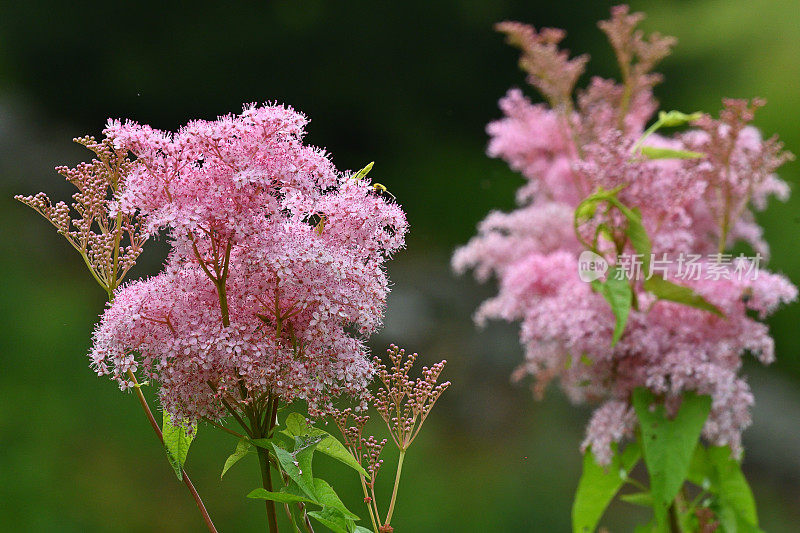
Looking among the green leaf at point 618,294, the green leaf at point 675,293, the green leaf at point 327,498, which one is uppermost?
the green leaf at point 675,293

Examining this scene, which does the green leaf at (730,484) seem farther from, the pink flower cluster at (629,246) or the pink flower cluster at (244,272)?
the pink flower cluster at (244,272)

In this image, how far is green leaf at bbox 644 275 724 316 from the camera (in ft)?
2.78

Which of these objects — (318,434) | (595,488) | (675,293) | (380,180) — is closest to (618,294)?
(675,293)

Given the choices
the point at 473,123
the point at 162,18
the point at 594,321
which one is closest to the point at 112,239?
the point at 594,321

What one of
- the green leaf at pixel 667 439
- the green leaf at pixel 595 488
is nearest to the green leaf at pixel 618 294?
the green leaf at pixel 667 439

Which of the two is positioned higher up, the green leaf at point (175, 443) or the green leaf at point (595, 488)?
the green leaf at point (595, 488)

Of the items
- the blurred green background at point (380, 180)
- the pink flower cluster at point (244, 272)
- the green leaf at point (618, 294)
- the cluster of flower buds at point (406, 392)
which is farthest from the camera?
the blurred green background at point (380, 180)

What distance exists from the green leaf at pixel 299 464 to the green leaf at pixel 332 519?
2 centimetres

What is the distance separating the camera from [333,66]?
1774mm

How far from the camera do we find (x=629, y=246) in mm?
931

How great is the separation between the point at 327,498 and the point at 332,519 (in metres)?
0.02

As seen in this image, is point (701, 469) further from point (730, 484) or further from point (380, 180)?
point (380, 180)

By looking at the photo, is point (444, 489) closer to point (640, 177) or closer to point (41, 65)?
point (640, 177)

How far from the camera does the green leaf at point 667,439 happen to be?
0.85m
